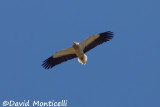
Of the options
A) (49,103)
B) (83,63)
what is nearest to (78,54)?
(83,63)

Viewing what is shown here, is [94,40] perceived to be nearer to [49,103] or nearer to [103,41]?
[103,41]

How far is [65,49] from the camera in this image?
23.9 m

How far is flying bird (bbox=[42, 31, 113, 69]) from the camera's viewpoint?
925 inches

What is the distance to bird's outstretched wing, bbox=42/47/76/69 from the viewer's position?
24.1 m

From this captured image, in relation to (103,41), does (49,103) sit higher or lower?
lower

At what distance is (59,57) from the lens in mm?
24312

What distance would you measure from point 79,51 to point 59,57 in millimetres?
1230

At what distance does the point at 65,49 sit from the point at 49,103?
2.82 metres

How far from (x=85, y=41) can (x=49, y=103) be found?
3174 mm

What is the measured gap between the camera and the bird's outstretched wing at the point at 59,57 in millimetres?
24062

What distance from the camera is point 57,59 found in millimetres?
24375

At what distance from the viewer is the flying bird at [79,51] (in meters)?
23.5

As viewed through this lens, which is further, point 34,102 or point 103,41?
point 103,41

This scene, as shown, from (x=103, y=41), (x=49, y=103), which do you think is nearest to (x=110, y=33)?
(x=103, y=41)
